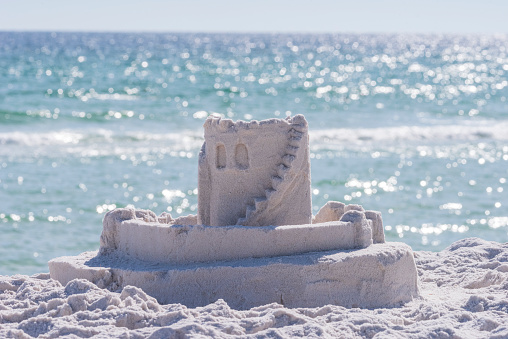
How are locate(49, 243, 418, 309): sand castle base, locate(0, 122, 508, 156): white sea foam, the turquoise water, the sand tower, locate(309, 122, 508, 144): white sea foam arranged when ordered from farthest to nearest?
locate(309, 122, 508, 144): white sea foam, locate(0, 122, 508, 156): white sea foam, the turquoise water, the sand tower, locate(49, 243, 418, 309): sand castle base

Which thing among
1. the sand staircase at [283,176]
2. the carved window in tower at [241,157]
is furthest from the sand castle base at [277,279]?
the carved window in tower at [241,157]

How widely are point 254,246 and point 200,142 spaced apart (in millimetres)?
11707

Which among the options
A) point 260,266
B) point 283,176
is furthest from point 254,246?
point 283,176

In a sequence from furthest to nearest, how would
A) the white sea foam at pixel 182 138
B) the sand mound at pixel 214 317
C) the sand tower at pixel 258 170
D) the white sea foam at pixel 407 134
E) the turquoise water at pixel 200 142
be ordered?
the white sea foam at pixel 407 134 → the white sea foam at pixel 182 138 → the turquoise water at pixel 200 142 → the sand tower at pixel 258 170 → the sand mound at pixel 214 317

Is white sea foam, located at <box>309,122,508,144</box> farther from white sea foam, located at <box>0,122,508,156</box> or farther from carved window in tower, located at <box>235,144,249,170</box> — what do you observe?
carved window in tower, located at <box>235,144,249,170</box>

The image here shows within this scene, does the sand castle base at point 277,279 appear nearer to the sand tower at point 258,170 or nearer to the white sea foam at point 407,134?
the sand tower at point 258,170

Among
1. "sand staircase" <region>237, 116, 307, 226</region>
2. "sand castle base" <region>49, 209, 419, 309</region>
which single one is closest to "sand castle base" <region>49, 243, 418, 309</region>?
"sand castle base" <region>49, 209, 419, 309</region>

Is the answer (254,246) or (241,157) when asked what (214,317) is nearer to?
(254,246)

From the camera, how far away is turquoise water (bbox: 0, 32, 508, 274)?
33.9 ft

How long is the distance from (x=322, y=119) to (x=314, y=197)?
9.05m

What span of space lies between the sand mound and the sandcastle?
22cm

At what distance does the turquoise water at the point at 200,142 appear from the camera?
1034 cm

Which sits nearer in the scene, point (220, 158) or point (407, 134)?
point (220, 158)

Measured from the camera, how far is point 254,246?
16.6 feet
